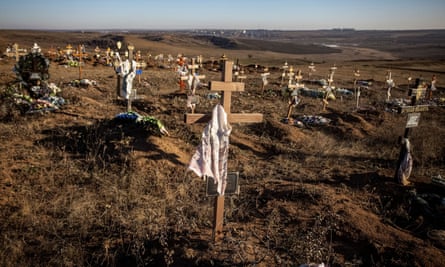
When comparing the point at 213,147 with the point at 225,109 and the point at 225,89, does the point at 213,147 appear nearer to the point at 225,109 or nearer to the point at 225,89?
the point at 225,109

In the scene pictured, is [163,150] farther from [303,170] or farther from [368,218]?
[368,218]

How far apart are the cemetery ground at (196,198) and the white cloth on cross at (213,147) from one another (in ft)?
0.73

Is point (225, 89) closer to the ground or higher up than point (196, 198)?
higher up

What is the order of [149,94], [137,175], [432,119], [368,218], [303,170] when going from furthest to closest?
[149,94] → [432,119] → [303,170] → [137,175] → [368,218]

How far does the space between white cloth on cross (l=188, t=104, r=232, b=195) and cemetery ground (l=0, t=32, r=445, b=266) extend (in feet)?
0.73

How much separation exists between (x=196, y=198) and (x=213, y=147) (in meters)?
2.07

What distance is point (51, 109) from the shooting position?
390 inches

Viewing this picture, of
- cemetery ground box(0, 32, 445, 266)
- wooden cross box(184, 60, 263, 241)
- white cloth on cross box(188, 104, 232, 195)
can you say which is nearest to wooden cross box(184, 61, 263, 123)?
wooden cross box(184, 60, 263, 241)

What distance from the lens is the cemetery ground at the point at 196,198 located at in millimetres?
4172

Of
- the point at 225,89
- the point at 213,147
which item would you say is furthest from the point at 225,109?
the point at 213,147

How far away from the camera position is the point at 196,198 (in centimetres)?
588

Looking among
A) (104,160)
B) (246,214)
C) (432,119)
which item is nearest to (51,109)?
(104,160)

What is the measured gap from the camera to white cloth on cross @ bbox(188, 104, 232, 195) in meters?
4.07

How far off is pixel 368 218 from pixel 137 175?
4220mm
